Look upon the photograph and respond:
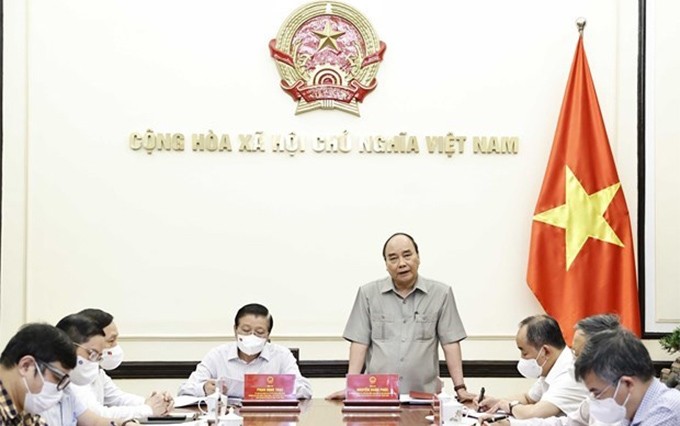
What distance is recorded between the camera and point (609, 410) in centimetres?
329

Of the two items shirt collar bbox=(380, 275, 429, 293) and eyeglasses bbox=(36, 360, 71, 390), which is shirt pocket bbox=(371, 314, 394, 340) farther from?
eyeglasses bbox=(36, 360, 71, 390)

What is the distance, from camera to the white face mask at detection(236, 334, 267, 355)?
16.8 feet

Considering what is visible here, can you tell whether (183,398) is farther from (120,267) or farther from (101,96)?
(101,96)

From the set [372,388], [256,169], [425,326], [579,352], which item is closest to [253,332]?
[372,388]

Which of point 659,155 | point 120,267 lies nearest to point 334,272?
point 120,267

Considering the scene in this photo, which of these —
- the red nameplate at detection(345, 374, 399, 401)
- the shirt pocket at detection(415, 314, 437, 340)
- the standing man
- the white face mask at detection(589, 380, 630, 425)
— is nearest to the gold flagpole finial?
the standing man

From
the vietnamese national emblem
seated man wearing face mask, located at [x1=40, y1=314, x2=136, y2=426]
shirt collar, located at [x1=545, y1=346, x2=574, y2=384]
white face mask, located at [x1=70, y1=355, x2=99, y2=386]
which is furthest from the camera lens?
the vietnamese national emblem

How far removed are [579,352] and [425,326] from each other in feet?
4.59

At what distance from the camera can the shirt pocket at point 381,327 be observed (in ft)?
17.7

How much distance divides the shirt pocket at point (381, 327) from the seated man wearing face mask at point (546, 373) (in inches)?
34.2

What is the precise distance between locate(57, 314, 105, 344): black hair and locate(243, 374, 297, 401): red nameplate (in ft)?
2.44

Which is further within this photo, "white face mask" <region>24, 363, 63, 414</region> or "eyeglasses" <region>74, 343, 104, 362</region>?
"eyeglasses" <region>74, 343, 104, 362</region>

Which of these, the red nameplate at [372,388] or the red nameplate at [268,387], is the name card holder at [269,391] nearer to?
the red nameplate at [268,387]

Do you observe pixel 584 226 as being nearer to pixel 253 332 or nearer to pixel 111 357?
pixel 253 332
